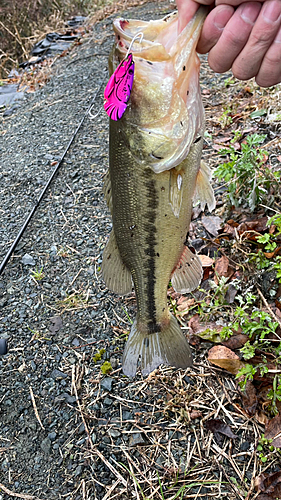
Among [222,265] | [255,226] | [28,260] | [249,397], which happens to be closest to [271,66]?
[255,226]

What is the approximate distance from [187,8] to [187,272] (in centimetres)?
117

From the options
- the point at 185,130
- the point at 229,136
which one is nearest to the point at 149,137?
the point at 185,130

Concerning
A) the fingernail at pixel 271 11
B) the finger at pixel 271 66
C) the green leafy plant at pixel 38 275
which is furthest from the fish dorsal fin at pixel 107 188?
the green leafy plant at pixel 38 275

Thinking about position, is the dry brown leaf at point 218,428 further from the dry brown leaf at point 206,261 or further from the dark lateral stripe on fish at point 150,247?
the dry brown leaf at point 206,261

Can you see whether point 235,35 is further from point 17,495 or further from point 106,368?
point 17,495

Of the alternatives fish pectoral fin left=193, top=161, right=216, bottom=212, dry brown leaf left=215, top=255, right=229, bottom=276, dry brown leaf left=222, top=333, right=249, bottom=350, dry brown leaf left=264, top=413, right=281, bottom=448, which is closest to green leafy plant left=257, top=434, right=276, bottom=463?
dry brown leaf left=264, top=413, right=281, bottom=448

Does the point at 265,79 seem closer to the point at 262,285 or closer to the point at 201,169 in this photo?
the point at 201,169

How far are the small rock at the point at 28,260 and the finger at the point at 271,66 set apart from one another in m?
2.96

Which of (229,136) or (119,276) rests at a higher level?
(119,276)

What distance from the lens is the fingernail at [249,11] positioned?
1.55 metres

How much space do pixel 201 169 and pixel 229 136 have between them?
9.63 feet

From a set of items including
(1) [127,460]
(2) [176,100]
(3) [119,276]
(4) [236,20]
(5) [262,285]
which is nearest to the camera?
(4) [236,20]

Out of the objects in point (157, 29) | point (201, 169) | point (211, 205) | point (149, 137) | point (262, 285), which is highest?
point (157, 29)

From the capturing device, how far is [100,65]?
27.1 ft
